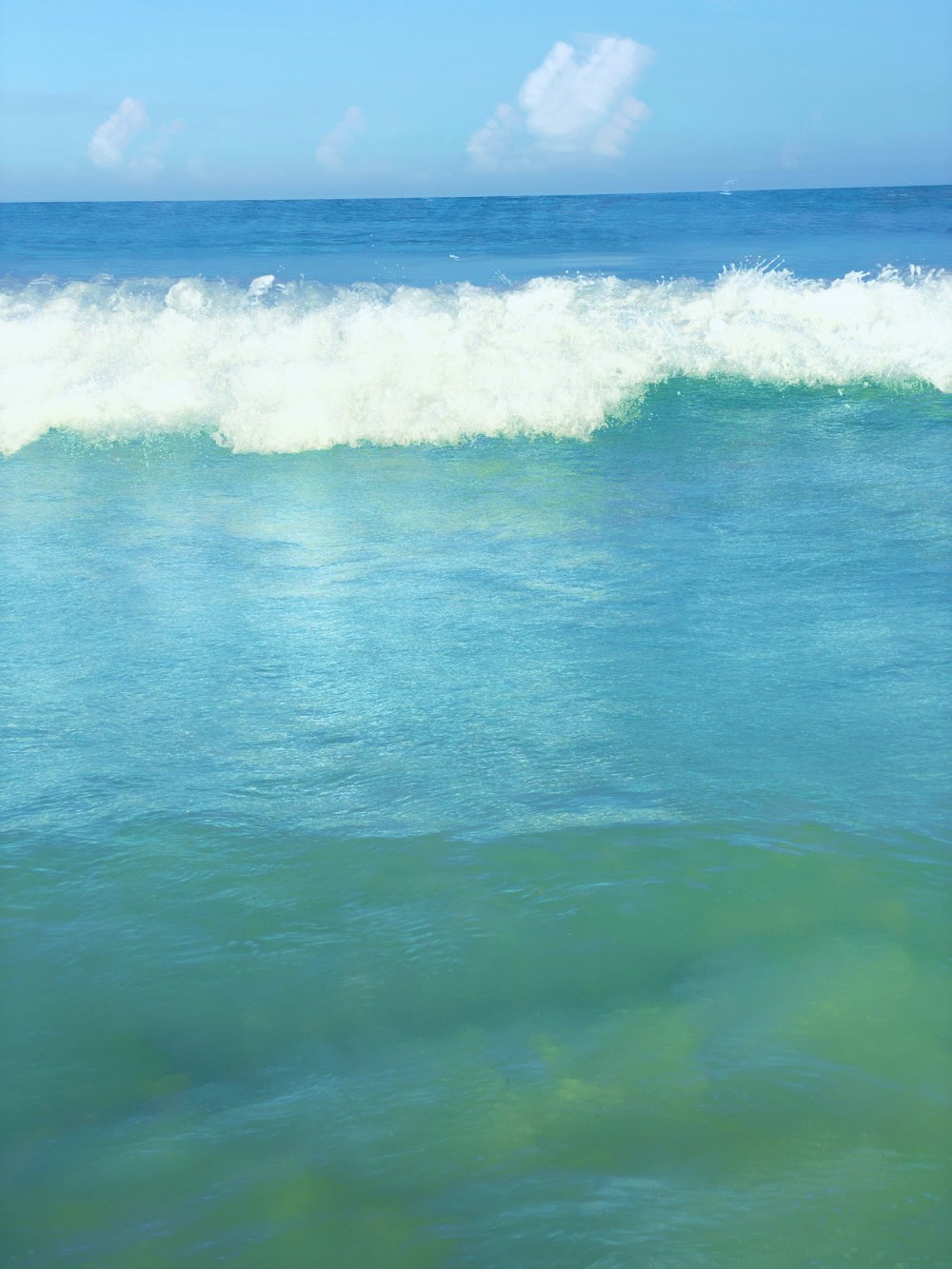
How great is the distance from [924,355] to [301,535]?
7465 mm

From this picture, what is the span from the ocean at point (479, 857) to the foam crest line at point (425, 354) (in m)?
0.90

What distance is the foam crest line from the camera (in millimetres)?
10273

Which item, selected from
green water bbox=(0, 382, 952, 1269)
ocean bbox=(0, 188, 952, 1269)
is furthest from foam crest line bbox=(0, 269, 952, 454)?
Answer: green water bbox=(0, 382, 952, 1269)

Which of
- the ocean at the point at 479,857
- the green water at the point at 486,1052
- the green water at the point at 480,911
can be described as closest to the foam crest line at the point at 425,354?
the ocean at the point at 479,857

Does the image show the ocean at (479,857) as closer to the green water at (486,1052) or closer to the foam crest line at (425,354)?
the green water at (486,1052)

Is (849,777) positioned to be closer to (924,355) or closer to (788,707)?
(788,707)

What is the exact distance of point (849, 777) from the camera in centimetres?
392

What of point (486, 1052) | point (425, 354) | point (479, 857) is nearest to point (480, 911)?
point (479, 857)

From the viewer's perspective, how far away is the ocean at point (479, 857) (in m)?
2.34

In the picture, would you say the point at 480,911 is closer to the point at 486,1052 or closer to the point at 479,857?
the point at 479,857

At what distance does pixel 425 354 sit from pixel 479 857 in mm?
8703

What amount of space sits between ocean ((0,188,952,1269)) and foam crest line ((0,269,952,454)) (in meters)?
0.90

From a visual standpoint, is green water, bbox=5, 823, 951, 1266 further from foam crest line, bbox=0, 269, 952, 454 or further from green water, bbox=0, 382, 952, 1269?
foam crest line, bbox=0, 269, 952, 454

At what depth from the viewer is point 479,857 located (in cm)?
352
